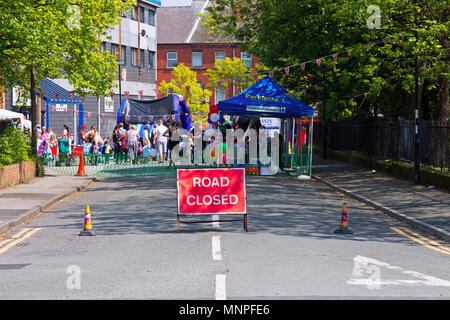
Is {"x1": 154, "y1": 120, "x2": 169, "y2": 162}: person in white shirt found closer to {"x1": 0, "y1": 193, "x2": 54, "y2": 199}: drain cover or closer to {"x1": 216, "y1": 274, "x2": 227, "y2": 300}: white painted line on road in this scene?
{"x1": 0, "y1": 193, "x2": 54, "y2": 199}: drain cover

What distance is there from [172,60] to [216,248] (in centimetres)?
7154

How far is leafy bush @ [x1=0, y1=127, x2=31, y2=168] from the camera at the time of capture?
878 inches

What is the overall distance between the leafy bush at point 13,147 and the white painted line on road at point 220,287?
48.0ft

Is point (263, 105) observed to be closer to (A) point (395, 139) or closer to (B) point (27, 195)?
(A) point (395, 139)

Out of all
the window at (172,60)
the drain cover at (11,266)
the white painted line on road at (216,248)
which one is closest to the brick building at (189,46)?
the window at (172,60)

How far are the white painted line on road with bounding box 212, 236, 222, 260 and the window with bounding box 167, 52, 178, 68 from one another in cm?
7021

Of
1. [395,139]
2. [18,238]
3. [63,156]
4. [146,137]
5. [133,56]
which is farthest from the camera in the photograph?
[133,56]

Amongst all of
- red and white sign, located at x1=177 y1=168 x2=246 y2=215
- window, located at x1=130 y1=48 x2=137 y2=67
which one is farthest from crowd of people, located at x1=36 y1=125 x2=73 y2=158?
window, located at x1=130 y1=48 x2=137 y2=67

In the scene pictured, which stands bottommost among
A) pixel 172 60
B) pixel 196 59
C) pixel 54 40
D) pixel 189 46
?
pixel 54 40

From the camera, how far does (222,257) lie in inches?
389

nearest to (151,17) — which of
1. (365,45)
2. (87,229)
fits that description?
(365,45)

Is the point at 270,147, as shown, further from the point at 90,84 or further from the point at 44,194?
the point at 44,194

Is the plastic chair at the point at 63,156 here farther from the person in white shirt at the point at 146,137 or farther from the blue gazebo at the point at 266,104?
the blue gazebo at the point at 266,104

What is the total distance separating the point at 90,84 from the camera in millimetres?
26469
